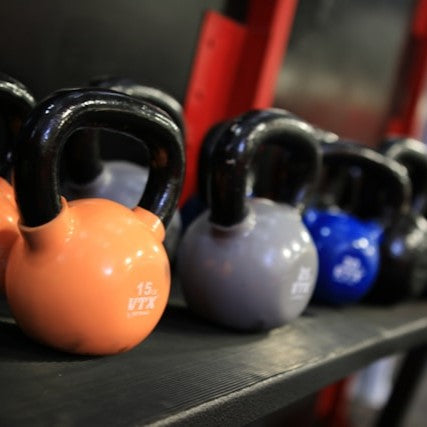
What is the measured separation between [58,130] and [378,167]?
2.01ft

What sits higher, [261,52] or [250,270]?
[261,52]

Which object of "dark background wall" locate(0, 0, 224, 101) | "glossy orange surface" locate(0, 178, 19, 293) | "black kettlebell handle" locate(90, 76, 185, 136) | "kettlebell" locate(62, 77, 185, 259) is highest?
"dark background wall" locate(0, 0, 224, 101)

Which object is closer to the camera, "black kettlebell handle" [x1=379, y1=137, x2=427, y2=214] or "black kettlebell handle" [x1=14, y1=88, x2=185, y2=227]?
"black kettlebell handle" [x1=14, y1=88, x2=185, y2=227]

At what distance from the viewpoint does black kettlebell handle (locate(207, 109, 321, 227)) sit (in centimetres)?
73

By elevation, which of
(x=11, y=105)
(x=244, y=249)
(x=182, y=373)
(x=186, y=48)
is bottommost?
(x=182, y=373)

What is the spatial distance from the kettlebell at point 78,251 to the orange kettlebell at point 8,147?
4 cm

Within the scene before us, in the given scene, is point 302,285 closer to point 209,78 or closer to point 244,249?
point 244,249

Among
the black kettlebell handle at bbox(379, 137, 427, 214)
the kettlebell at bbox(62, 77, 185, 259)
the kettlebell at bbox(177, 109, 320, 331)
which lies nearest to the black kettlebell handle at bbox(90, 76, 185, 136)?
the kettlebell at bbox(62, 77, 185, 259)

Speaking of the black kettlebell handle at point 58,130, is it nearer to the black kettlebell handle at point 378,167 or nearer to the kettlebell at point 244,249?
the kettlebell at point 244,249

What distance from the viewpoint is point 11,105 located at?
27.4 inches

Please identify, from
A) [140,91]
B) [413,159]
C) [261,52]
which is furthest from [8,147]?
[413,159]

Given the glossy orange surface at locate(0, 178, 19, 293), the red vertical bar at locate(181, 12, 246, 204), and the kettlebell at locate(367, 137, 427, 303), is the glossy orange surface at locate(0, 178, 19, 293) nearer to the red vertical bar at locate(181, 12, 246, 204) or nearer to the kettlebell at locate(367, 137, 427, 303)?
the red vertical bar at locate(181, 12, 246, 204)

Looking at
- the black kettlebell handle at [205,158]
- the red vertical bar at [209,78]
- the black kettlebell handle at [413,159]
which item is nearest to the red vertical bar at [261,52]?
the red vertical bar at [209,78]

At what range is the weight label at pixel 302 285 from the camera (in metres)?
0.79
